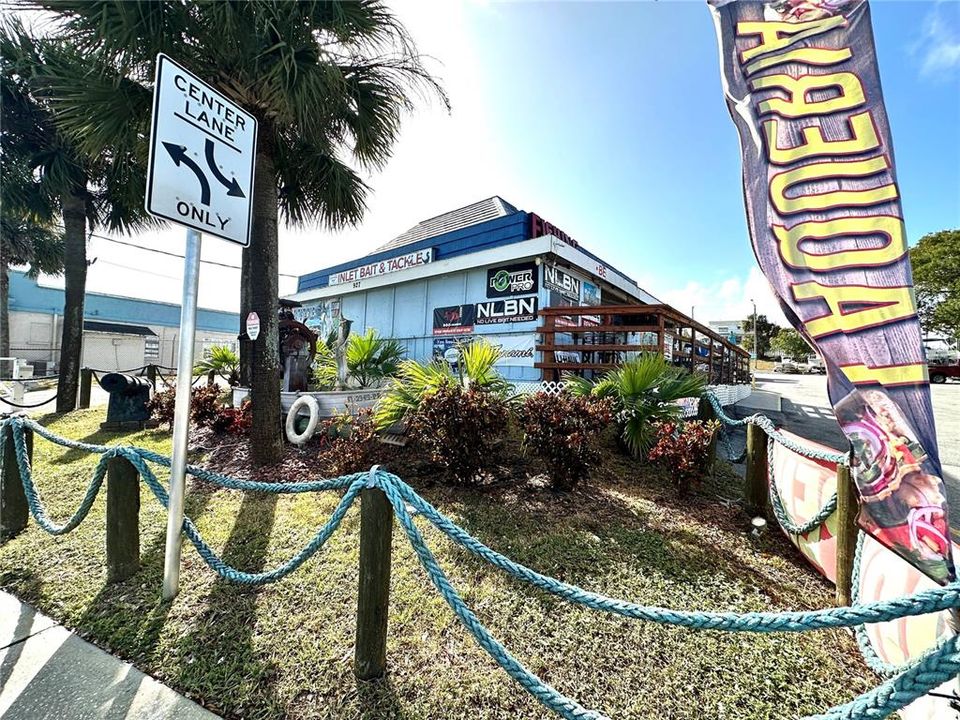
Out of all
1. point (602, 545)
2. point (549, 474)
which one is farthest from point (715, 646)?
point (549, 474)

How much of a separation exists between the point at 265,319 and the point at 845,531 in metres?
6.31

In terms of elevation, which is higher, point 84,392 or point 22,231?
point 22,231

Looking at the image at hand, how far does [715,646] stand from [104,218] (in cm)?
1456

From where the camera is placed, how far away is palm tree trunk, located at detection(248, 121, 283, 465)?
5305 mm

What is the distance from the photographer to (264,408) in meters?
5.30

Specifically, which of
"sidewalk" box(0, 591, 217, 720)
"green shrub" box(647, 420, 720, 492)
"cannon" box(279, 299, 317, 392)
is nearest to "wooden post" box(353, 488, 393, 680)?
"sidewalk" box(0, 591, 217, 720)

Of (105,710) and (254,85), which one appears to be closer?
(105,710)

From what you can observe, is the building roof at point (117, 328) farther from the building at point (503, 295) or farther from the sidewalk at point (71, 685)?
the sidewalk at point (71, 685)

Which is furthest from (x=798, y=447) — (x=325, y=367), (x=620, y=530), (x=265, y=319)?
(x=325, y=367)

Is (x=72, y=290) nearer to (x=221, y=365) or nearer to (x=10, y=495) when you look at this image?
(x=221, y=365)

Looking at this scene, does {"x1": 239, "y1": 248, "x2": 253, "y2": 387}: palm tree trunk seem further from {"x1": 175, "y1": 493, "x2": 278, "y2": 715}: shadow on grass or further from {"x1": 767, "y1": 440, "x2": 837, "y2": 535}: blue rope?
{"x1": 767, "y1": 440, "x2": 837, "y2": 535}: blue rope

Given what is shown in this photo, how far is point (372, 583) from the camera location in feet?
6.49

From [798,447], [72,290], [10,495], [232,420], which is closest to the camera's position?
[798,447]

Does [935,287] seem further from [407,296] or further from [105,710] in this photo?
[105,710]
